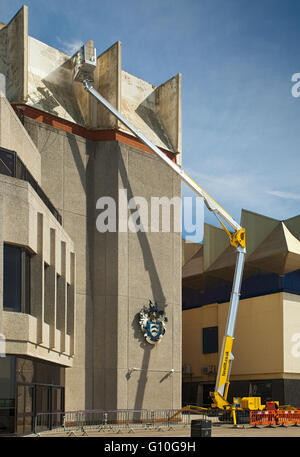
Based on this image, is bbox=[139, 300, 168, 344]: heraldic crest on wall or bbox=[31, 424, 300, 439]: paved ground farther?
bbox=[139, 300, 168, 344]: heraldic crest on wall

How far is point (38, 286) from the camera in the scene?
26.0 metres

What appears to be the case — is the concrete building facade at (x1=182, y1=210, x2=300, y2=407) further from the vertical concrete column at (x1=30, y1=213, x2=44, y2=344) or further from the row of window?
the row of window

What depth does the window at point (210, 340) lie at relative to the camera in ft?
184

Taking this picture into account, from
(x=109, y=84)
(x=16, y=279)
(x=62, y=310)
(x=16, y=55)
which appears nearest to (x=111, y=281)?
(x=62, y=310)

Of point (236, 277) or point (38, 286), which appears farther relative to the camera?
point (236, 277)

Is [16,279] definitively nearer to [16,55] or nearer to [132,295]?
[132,295]

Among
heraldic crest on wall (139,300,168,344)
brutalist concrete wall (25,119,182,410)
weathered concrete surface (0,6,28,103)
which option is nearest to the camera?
weathered concrete surface (0,6,28,103)

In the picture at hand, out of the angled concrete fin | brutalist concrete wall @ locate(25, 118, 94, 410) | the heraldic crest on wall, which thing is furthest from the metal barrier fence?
the angled concrete fin

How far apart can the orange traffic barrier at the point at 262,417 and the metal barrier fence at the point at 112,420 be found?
12.8ft

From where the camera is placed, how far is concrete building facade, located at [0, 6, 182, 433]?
110 ft

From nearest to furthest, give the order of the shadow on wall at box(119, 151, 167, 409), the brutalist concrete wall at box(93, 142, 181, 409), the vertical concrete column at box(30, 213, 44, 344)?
the vertical concrete column at box(30, 213, 44, 344) < the brutalist concrete wall at box(93, 142, 181, 409) < the shadow on wall at box(119, 151, 167, 409)

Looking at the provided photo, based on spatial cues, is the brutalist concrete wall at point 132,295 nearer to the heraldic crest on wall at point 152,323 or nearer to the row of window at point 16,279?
the heraldic crest on wall at point 152,323

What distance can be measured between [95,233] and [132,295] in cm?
448

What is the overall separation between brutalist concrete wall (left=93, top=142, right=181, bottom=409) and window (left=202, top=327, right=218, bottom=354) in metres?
16.0
